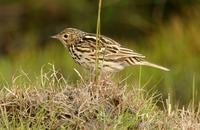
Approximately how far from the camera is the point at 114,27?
20328mm

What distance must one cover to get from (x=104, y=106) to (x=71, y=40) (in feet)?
7.39

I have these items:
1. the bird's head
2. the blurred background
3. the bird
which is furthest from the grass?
the blurred background

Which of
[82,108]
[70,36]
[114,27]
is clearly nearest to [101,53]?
[70,36]

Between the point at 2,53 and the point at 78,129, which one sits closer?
the point at 78,129

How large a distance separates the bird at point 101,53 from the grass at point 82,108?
1.23m

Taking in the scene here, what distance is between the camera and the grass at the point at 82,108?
7.64 metres

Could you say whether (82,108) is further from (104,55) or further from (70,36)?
(70,36)

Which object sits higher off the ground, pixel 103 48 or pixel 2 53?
pixel 103 48

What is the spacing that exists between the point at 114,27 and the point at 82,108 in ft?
41.5

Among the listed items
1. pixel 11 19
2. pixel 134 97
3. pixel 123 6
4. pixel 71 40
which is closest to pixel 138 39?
pixel 123 6

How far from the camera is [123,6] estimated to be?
20.4m

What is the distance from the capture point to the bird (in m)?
9.52

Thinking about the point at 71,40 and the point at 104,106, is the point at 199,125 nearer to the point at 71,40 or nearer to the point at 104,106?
the point at 104,106

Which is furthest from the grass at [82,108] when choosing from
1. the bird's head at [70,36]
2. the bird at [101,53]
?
the bird's head at [70,36]
